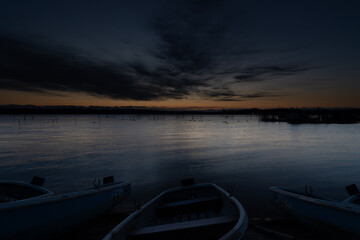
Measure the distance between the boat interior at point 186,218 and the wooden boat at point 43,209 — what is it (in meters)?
2.17

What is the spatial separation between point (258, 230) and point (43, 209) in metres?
6.71

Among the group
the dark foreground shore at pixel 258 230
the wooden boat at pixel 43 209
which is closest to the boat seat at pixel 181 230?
the dark foreground shore at pixel 258 230

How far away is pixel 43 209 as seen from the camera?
5492 mm

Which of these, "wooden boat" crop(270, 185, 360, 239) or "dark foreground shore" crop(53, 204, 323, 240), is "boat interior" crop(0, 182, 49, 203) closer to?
"dark foreground shore" crop(53, 204, 323, 240)

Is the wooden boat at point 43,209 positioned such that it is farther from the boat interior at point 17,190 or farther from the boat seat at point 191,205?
the boat seat at point 191,205

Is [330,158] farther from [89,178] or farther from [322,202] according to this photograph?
[89,178]

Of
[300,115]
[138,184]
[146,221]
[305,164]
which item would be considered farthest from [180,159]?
[300,115]

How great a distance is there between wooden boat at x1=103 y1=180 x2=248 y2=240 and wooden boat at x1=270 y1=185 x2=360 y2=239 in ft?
7.13

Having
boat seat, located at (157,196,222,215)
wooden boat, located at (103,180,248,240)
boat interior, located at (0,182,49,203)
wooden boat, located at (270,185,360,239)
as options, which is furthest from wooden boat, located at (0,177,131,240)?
wooden boat, located at (270,185,360,239)

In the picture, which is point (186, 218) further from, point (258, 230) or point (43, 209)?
point (43, 209)

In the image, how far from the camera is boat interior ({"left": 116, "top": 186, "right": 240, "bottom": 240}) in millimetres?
4883

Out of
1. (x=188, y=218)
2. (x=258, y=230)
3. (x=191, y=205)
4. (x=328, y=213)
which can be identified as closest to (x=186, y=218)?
(x=188, y=218)

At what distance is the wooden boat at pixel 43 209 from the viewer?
4930 mm

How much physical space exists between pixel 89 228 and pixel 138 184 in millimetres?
5947
